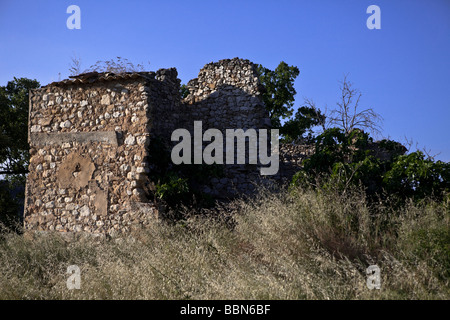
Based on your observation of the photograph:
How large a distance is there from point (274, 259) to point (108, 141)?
4340 mm

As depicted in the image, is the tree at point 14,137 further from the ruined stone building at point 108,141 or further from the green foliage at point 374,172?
the green foliage at point 374,172

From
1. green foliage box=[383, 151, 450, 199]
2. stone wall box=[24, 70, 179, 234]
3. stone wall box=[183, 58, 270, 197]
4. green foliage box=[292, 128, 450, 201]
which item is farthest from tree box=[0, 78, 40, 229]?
green foliage box=[383, 151, 450, 199]

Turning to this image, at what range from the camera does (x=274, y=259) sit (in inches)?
201

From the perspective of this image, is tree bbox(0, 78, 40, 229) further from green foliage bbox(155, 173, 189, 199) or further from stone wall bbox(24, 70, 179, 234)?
green foliage bbox(155, 173, 189, 199)

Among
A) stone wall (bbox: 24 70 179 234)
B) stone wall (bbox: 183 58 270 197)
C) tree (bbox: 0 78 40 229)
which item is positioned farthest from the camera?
tree (bbox: 0 78 40 229)

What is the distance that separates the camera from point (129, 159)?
7512 mm

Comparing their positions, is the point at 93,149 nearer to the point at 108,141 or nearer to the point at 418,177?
the point at 108,141

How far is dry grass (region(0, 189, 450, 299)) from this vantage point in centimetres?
436

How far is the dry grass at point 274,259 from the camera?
436 centimetres

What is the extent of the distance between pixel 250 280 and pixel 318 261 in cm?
99

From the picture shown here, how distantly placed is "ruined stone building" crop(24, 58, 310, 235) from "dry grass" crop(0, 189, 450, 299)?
104cm

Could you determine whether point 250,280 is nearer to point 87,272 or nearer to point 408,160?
point 87,272

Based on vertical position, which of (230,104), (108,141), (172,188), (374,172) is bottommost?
(172,188)

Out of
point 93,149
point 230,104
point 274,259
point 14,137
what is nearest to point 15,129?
point 14,137
